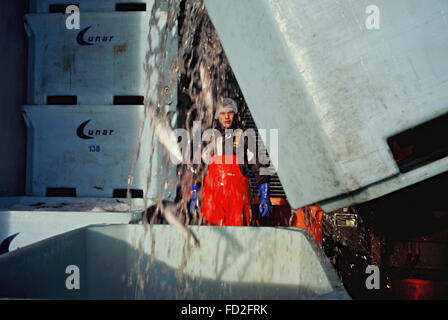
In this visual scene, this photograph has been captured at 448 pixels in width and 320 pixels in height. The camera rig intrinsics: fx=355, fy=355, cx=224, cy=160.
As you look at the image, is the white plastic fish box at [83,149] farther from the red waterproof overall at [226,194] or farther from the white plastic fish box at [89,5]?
the white plastic fish box at [89,5]

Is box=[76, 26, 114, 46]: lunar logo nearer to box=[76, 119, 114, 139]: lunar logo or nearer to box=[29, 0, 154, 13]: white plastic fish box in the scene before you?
box=[29, 0, 154, 13]: white plastic fish box

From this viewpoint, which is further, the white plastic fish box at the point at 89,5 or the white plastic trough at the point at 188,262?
the white plastic fish box at the point at 89,5

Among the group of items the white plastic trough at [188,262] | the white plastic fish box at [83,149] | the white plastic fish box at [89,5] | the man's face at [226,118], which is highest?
the white plastic fish box at [89,5]

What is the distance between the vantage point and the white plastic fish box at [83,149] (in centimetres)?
296

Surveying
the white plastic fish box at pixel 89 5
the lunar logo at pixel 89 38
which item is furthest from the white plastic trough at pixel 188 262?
the white plastic fish box at pixel 89 5

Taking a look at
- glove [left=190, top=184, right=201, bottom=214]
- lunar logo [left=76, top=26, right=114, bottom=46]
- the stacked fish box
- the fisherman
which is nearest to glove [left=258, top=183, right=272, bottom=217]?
the fisherman

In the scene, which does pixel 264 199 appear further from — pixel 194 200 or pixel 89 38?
pixel 89 38

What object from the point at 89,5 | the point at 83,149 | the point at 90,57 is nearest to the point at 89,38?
the point at 90,57

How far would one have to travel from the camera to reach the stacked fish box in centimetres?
297

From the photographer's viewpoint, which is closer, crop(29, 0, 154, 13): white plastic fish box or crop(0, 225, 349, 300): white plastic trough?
crop(0, 225, 349, 300): white plastic trough

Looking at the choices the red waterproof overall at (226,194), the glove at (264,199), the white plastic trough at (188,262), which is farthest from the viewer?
the glove at (264,199)
